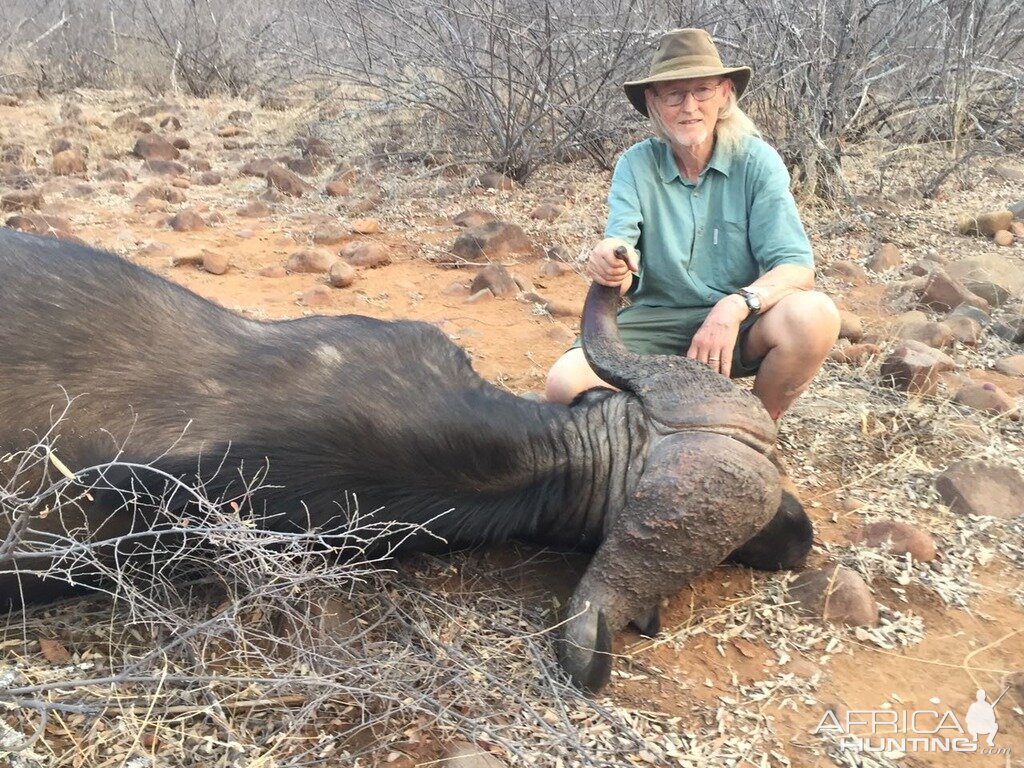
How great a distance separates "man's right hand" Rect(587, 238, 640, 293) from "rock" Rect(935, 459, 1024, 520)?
4.96ft

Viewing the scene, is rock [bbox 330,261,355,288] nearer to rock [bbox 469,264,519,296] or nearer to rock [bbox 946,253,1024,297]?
rock [bbox 469,264,519,296]

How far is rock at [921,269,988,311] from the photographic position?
210 inches

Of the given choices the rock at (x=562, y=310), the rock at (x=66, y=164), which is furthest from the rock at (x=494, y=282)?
the rock at (x=66, y=164)

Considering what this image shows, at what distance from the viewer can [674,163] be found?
362 centimetres

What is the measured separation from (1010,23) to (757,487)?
27.5 ft

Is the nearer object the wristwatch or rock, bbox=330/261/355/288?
the wristwatch

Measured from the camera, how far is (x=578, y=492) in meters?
2.90

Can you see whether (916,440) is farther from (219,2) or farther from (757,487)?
(219,2)

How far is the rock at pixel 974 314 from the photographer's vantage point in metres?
5.10

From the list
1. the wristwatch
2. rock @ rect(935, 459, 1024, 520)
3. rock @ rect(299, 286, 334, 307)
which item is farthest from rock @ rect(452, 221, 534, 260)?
rock @ rect(935, 459, 1024, 520)

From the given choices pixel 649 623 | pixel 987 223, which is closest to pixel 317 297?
pixel 649 623

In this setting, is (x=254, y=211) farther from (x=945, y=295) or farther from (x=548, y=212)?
(x=945, y=295)

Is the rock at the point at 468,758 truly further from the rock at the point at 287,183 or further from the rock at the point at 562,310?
the rock at the point at 287,183

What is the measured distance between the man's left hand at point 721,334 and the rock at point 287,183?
16.5ft
